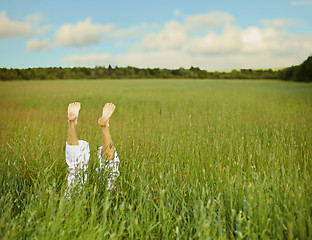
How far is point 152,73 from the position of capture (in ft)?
159

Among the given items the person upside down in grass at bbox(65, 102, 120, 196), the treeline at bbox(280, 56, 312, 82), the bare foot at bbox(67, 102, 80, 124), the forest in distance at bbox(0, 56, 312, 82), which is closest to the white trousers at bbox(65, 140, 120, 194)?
the person upside down in grass at bbox(65, 102, 120, 196)

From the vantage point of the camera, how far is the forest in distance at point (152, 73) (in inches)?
1258

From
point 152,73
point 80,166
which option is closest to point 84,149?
point 80,166

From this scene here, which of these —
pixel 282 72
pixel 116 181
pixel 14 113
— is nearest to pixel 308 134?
pixel 116 181

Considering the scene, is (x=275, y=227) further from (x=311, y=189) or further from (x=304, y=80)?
(x=304, y=80)

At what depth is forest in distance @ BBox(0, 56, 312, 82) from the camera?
3196cm

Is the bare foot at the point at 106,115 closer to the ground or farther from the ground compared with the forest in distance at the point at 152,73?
closer to the ground

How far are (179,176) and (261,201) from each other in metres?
1.14

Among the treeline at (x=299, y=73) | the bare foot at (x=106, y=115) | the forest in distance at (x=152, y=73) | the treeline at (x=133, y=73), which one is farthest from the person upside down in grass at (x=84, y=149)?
the treeline at (x=133, y=73)

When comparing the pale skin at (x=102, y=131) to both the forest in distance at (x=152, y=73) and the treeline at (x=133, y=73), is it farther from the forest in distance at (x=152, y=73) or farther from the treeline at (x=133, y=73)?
the treeline at (x=133, y=73)

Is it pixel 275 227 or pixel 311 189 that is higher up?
pixel 311 189

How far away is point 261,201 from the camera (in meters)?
2.21

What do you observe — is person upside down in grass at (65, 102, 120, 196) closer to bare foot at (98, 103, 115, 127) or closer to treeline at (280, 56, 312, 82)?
bare foot at (98, 103, 115, 127)

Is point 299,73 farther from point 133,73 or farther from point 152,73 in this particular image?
point 133,73
